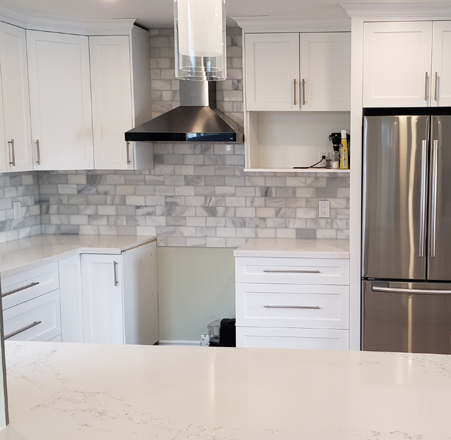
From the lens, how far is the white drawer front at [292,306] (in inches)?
136

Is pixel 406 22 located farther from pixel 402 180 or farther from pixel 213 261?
pixel 213 261

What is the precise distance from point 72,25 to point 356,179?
2.09m

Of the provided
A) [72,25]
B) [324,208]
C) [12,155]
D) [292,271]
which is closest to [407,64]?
[324,208]

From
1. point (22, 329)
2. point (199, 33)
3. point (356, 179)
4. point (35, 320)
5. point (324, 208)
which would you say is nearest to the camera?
point (199, 33)

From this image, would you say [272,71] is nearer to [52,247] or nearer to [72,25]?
[72,25]

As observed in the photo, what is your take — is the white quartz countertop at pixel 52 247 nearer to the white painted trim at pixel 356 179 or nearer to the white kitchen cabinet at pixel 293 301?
the white kitchen cabinet at pixel 293 301

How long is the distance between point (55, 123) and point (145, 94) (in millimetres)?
668

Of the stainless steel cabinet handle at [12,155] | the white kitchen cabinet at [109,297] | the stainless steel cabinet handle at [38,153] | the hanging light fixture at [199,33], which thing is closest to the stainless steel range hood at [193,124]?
the stainless steel cabinet handle at [38,153]

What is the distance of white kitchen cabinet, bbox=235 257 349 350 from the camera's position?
3.45 meters

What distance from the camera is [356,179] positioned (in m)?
3.33

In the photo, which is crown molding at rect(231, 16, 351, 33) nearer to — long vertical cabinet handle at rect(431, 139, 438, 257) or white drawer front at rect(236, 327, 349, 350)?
long vertical cabinet handle at rect(431, 139, 438, 257)

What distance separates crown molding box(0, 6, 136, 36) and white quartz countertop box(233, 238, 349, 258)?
1.66 meters

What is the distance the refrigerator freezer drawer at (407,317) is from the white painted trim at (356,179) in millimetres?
67

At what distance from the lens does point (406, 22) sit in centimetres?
325
